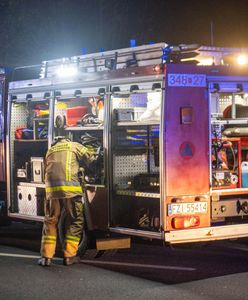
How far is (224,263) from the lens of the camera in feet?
24.2

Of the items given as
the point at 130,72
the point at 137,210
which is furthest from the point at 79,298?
the point at 130,72

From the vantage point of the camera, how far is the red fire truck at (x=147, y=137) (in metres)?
6.84

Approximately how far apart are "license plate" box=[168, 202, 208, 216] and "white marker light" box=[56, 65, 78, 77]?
2.43 meters

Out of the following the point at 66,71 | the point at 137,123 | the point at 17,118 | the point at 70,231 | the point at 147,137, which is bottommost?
the point at 70,231

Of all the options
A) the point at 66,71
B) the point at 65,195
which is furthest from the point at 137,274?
the point at 66,71

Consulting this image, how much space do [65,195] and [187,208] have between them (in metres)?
1.53

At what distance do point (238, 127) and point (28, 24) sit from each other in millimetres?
14119

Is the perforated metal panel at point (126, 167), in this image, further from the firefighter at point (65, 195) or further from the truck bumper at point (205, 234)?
the truck bumper at point (205, 234)

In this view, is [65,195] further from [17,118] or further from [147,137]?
[17,118]

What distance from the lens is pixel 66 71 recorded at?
8555 mm

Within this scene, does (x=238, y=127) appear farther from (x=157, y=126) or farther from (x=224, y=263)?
(x=224, y=263)

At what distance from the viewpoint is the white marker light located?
826 cm

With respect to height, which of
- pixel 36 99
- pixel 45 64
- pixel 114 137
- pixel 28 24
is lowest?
pixel 114 137

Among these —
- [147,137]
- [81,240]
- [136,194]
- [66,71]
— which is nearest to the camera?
[136,194]
